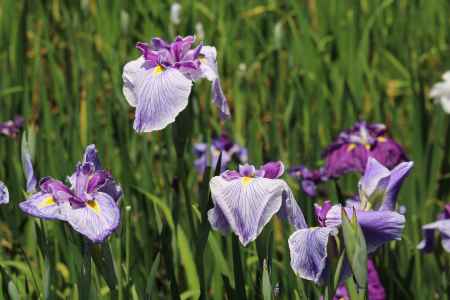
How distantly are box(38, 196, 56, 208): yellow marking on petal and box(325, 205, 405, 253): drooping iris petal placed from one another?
0.41m

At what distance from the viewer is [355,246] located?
102 centimetres

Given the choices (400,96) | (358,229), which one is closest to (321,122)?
(400,96)

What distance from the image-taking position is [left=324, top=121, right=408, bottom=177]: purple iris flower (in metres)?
1.98

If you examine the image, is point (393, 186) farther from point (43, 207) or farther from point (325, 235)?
point (43, 207)

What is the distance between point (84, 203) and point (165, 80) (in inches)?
10.6

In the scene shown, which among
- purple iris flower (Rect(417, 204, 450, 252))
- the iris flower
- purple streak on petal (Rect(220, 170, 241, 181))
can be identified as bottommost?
purple iris flower (Rect(417, 204, 450, 252))

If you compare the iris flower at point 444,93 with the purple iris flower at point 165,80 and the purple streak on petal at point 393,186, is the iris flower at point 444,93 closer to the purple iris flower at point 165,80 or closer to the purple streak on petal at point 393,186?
the purple iris flower at point 165,80

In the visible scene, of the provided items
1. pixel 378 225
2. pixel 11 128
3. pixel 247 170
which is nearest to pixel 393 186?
pixel 378 225

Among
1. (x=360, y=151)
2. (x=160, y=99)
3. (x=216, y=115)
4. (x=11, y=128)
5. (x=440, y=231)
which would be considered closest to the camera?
(x=160, y=99)

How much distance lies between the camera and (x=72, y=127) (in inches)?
87.0

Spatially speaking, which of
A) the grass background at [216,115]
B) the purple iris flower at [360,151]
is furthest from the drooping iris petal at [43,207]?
the purple iris flower at [360,151]

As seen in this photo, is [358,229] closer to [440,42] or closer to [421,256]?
A: [421,256]

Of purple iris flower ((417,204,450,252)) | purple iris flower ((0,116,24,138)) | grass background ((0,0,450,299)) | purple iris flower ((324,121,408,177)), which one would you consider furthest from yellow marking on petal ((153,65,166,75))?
purple iris flower ((0,116,24,138))

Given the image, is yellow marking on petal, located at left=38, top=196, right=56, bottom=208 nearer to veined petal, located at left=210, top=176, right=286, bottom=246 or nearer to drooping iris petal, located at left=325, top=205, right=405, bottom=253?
veined petal, located at left=210, top=176, right=286, bottom=246
